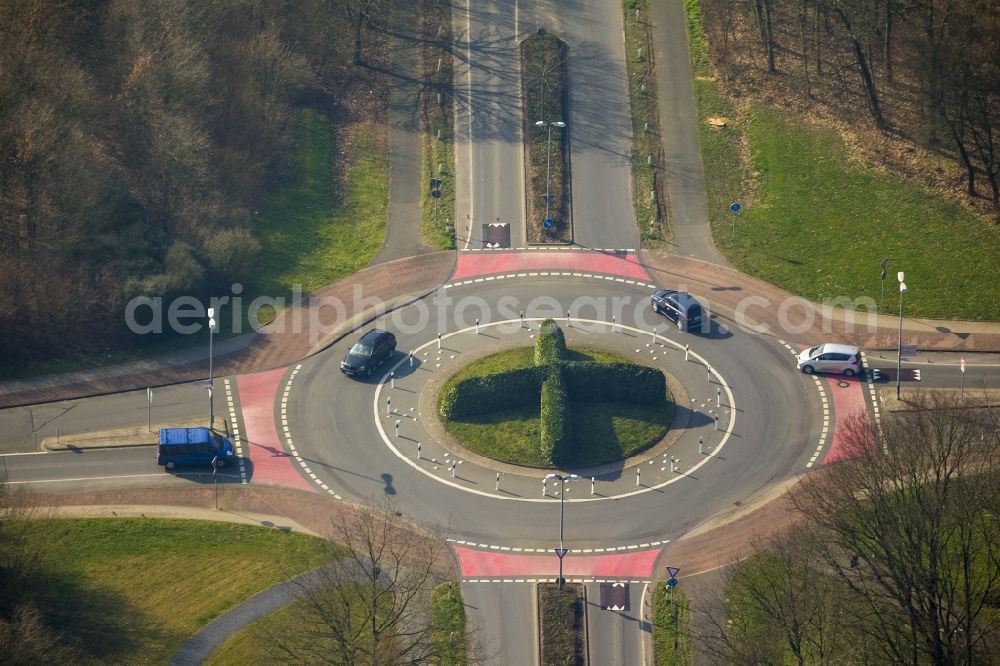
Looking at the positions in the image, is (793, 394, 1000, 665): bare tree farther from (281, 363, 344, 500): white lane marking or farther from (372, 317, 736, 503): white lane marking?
(281, 363, 344, 500): white lane marking

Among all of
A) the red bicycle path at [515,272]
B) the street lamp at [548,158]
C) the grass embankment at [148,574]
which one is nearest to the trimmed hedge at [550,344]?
the red bicycle path at [515,272]

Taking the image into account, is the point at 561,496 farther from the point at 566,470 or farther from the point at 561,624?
the point at 561,624

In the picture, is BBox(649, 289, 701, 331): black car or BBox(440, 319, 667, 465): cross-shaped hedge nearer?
BBox(440, 319, 667, 465): cross-shaped hedge

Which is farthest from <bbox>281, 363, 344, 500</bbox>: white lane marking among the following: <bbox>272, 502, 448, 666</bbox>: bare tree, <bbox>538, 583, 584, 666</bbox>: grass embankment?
<bbox>538, 583, 584, 666</bbox>: grass embankment

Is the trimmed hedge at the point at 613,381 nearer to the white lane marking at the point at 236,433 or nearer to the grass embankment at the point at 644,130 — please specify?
the grass embankment at the point at 644,130

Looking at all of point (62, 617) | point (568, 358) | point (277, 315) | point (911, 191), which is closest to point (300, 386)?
point (277, 315)
